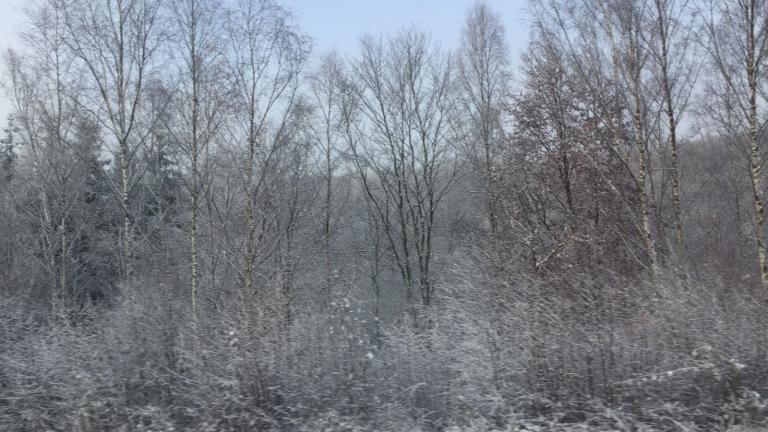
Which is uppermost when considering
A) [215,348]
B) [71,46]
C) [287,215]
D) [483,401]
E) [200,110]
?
[71,46]

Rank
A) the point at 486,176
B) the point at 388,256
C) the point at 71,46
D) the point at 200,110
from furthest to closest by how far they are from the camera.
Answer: the point at 388,256
the point at 486,176
the point at 200,110
the point at 71,46

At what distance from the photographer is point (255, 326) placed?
6.68m

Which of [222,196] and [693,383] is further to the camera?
[222,196]

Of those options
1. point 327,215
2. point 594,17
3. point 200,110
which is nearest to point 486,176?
point 594,17

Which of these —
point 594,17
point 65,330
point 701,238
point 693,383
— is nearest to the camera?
point 693,383

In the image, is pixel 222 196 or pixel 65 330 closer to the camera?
pixel 65 330

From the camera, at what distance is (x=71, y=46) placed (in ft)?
46.5

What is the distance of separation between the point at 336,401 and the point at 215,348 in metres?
1.74

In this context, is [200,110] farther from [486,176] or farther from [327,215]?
[327,215]

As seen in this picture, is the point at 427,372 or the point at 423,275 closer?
the point at 427,372

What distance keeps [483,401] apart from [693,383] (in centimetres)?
220

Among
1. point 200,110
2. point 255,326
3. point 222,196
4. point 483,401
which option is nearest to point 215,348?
point 255,326

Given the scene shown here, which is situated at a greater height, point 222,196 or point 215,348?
point 222,196

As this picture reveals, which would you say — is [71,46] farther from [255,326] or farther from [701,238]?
[701,238]
